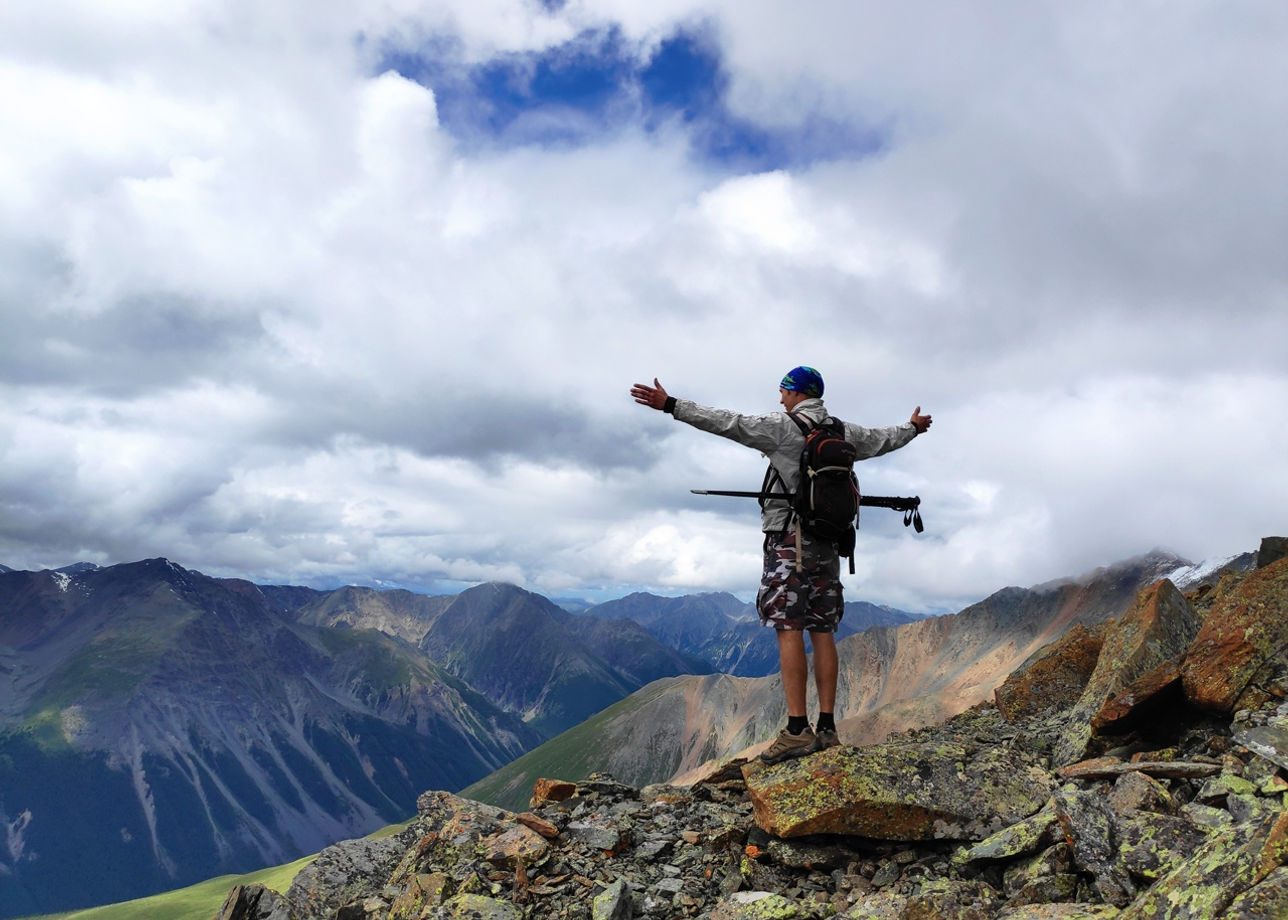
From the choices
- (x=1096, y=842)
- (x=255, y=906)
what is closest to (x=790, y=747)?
(x=1096, y=842)

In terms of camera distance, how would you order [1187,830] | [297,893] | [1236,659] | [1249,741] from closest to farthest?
[1187,830]
[1249,741]
[1236,659]
[297,893]

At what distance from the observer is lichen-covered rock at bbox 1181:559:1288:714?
446 inches

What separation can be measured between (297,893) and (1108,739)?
1608cm

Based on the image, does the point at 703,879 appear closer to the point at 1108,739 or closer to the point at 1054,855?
the point at 1054,855

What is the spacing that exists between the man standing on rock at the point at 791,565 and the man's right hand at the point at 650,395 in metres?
0.01

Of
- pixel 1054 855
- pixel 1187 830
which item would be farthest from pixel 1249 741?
pixel 1054 855

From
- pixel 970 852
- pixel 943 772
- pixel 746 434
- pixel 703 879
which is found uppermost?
pixel 746 434

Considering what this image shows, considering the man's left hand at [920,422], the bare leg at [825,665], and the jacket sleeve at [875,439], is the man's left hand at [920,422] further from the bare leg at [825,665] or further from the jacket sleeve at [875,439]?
the bare leg at [825,665]

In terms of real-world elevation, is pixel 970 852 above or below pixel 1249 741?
below

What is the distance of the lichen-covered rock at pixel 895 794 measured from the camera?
378 inches

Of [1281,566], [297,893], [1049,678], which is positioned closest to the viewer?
[1281,566]

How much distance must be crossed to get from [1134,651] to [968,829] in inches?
277

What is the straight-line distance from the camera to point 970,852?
→ 357 inches

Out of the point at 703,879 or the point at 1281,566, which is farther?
the point at 1281,566
